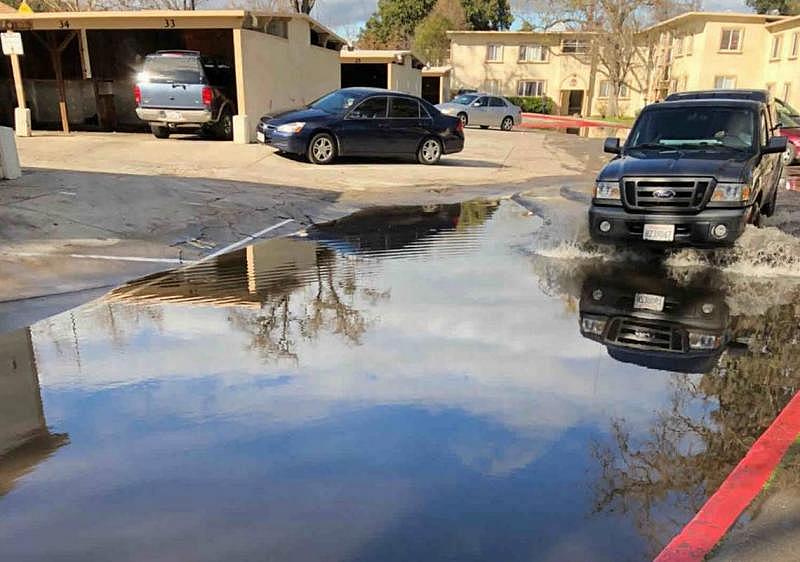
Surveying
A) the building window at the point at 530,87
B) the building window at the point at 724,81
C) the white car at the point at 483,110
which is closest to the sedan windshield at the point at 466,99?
the white car at the point at 483,110

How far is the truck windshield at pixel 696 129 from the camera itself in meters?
8.34

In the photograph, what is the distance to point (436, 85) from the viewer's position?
4084cm

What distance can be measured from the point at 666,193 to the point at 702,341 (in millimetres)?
2415

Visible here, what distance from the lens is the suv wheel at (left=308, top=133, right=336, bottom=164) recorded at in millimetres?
15258

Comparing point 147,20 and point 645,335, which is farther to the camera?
point 147,20

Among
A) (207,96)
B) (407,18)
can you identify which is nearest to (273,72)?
(207,96)

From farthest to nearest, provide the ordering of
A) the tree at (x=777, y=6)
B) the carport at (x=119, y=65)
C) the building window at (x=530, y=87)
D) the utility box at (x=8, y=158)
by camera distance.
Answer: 1. the tree at (x=777, y=6)
2. the building window at (x=530, y=87)
3. the carport at (x=119, y=65)
4. the utility box at (x=8, y=158)

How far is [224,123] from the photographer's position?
61.2ft

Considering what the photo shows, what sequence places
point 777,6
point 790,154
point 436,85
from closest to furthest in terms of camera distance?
point 790,154 < point 436,85 < point 777,6

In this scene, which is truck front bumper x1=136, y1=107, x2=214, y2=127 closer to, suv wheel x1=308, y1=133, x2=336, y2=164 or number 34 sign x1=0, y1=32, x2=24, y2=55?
number 34 sign x1=0, y1=32, x2=24, y2=55

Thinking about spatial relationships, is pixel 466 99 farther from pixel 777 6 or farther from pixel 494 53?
pixel 777 6

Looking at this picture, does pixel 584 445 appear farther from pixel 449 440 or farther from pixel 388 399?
pixel 388 399

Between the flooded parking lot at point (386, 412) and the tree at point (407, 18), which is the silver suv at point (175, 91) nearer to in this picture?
the flooded parking lot at point (386, 412)

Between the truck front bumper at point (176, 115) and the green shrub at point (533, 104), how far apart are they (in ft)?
115
